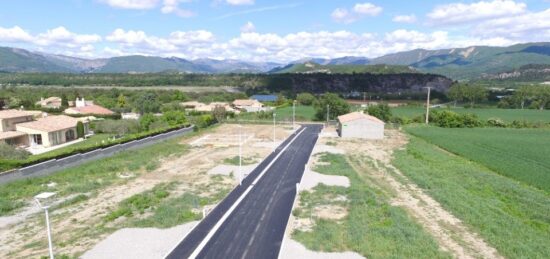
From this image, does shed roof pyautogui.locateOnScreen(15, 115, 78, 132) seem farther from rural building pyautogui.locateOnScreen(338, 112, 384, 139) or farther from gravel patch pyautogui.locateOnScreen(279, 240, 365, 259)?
gravel patch pyautogui.locateOnScreen(279, 240, 365, 259)

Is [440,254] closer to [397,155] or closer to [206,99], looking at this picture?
[397,155]

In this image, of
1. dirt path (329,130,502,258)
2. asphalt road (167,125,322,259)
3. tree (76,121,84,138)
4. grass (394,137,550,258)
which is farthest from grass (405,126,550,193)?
tree (76,121,84,138)

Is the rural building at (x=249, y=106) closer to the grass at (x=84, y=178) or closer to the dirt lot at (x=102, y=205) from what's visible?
the dirt lot at (x=102, y=205)

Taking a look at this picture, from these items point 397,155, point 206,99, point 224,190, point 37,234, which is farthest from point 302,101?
point 37,234

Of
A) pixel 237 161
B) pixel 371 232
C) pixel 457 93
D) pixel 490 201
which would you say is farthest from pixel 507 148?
pixel 457 93

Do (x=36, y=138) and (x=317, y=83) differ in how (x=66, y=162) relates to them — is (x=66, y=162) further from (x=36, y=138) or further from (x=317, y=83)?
(x=317, y=83)

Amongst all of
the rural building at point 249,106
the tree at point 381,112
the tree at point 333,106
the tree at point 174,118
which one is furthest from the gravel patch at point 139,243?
the rural building at point 249,106
